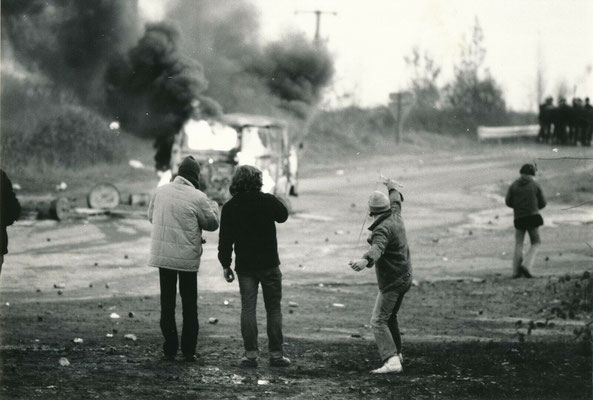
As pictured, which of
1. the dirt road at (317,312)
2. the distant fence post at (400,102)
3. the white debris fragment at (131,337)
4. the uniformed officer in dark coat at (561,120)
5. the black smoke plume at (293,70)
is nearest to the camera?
the dirt road at (317,312)

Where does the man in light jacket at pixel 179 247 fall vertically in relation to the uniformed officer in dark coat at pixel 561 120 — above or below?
below

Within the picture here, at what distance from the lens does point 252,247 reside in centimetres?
787

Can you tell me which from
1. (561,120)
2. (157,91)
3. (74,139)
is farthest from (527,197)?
(74,139)

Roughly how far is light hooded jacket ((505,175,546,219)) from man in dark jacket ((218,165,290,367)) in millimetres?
6755

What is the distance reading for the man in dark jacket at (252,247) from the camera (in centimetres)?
786

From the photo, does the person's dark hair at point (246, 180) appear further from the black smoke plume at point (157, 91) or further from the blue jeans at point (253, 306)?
the black smoke plume at point (157, 91)

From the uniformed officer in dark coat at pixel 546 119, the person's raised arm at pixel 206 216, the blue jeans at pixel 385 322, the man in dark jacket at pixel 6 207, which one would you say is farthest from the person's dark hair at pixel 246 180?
the uniformed officer in dark coat at pixel 546 119

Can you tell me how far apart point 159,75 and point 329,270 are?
469 inches

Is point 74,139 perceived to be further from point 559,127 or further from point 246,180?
point 246,180

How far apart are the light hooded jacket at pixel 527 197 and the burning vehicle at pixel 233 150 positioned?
25.4 ft

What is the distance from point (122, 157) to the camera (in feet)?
99.9

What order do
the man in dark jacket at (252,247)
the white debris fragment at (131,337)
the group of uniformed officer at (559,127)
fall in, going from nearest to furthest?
the man in dark jacket at (252,247), the white debris fragment at (131,337), the group of uniformed officer at (559,127)

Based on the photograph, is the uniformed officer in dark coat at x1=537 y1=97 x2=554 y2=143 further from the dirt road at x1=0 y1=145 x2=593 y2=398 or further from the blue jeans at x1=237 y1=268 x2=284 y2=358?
the blue jeans at x1=237 y1=268 x2=284 y2=358

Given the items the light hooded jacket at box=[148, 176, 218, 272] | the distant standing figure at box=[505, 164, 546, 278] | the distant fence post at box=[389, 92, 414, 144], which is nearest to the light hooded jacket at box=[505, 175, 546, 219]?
the distant standing figure at box=[505, 164, 546, 278]
